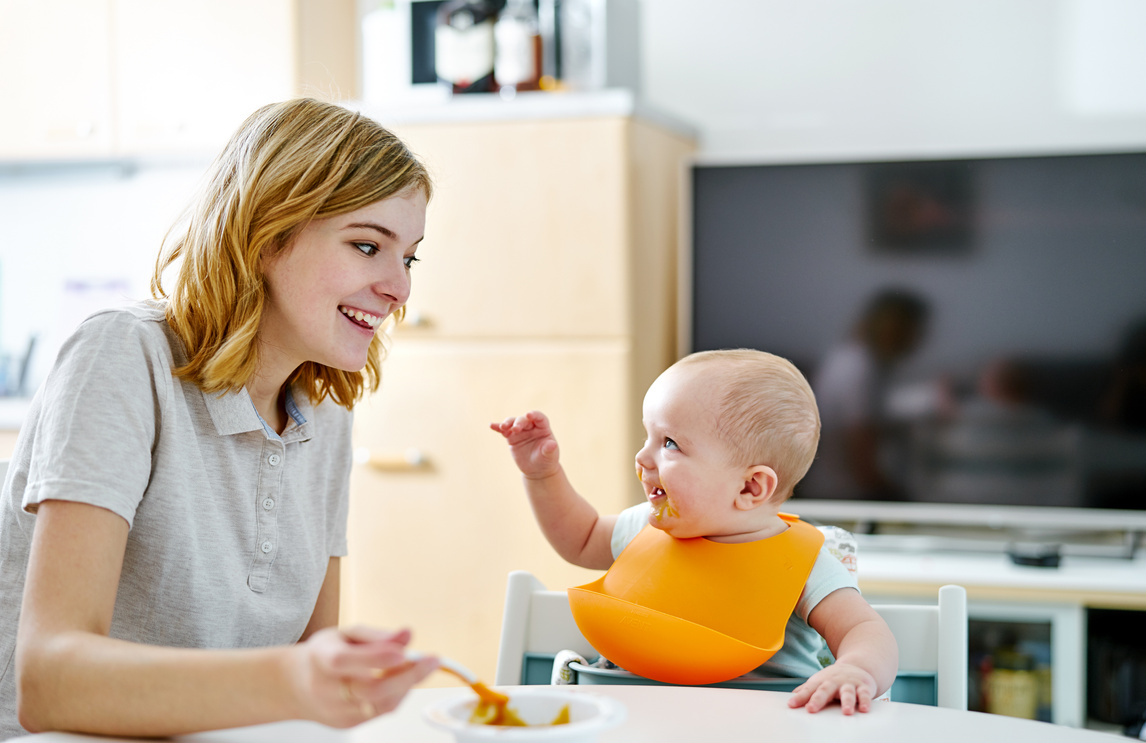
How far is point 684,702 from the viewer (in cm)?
89

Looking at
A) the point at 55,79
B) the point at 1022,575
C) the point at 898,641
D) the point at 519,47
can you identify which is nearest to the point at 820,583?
the point at 898,641

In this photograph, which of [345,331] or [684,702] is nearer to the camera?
[684,702]

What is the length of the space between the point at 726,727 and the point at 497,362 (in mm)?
1824

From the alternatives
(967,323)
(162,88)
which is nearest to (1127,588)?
(967,323)

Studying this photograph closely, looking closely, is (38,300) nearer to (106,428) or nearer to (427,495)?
(427,495)

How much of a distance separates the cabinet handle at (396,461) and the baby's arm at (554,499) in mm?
1263

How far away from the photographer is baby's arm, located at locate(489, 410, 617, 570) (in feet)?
4.35

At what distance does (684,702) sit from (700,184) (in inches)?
79.2

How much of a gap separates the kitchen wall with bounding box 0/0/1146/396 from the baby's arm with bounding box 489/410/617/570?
5.11 ft

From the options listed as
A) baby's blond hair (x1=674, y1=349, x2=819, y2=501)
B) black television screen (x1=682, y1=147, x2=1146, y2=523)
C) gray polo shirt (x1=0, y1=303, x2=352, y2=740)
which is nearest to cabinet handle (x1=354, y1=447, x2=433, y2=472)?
black television screen (x1=682, y1=147, x2=1146, y2=523)

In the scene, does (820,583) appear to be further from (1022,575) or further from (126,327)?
(1022,575)

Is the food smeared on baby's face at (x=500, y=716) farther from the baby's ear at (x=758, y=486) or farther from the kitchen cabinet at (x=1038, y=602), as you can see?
the kitchen cabinet at (x=1038, y=602)

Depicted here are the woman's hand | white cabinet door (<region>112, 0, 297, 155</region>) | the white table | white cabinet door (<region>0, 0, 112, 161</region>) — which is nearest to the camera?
the woman's hand

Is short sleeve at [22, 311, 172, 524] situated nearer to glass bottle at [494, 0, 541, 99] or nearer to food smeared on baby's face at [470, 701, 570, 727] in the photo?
food smeared on baby's face at [470, 701, 570, 727]
